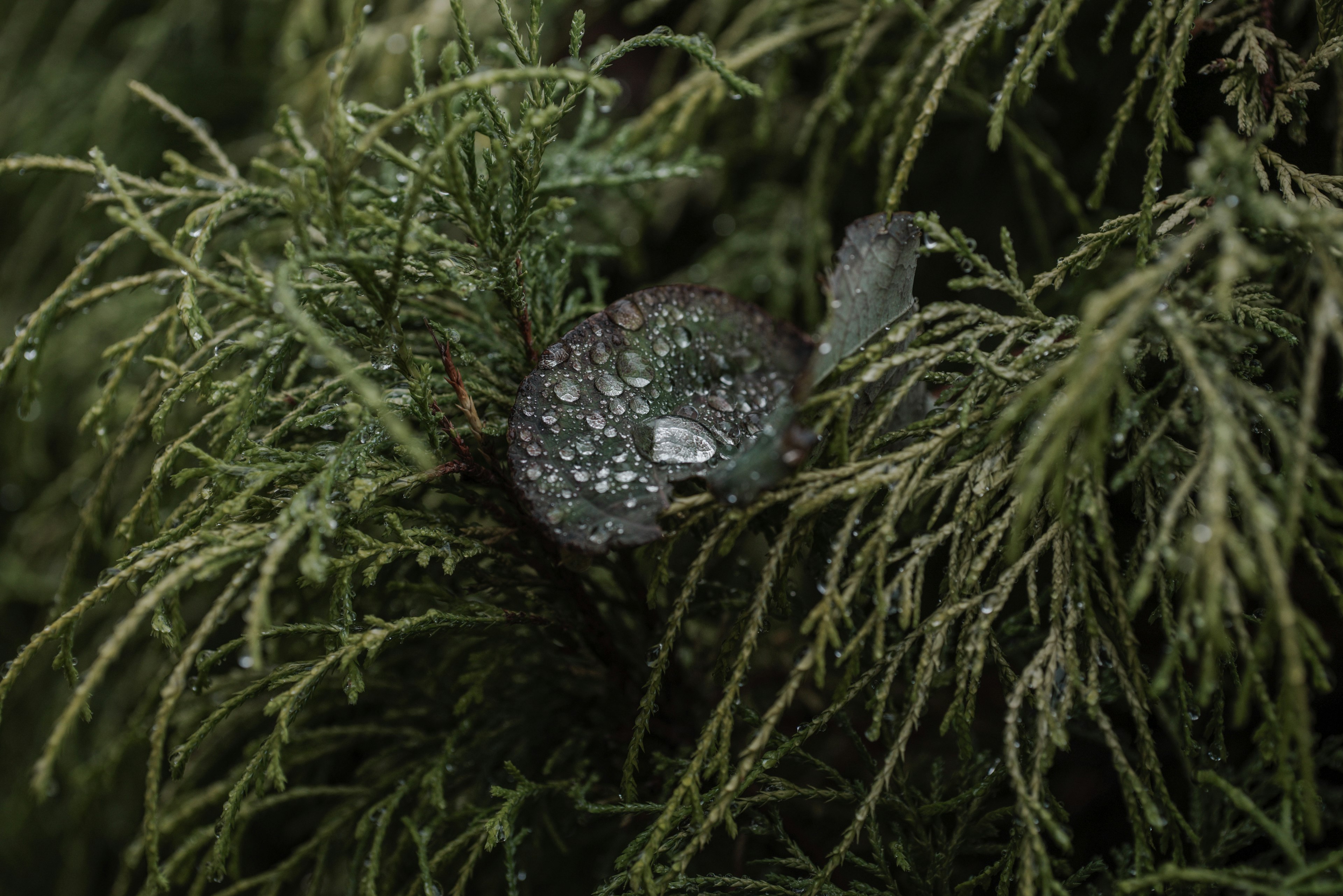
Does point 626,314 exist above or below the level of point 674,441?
above

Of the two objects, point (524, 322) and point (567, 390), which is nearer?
point (567, 390)

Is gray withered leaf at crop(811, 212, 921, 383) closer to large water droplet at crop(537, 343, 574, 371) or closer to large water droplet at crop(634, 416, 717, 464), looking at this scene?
large water droplet at crop(634, 416, 717, 464)

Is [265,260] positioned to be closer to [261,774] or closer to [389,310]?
[389,310]

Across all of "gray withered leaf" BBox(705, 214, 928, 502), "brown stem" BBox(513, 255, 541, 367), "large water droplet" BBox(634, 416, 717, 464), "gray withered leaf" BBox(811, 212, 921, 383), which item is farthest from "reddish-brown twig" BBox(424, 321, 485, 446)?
"gray withered leaf" BBox(811, 212, 921, 383)

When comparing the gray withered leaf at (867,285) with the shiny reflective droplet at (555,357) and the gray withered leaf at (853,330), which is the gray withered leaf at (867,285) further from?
the shiny reflective droplet at (555,357)

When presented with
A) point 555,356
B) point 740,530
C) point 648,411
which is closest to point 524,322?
point 555,356

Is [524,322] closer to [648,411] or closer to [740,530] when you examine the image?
[648,411]

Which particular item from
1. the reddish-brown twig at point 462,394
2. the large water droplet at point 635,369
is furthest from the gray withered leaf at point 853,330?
the reddish-brown twig at point 462,394

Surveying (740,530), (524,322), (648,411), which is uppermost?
(524,322)
